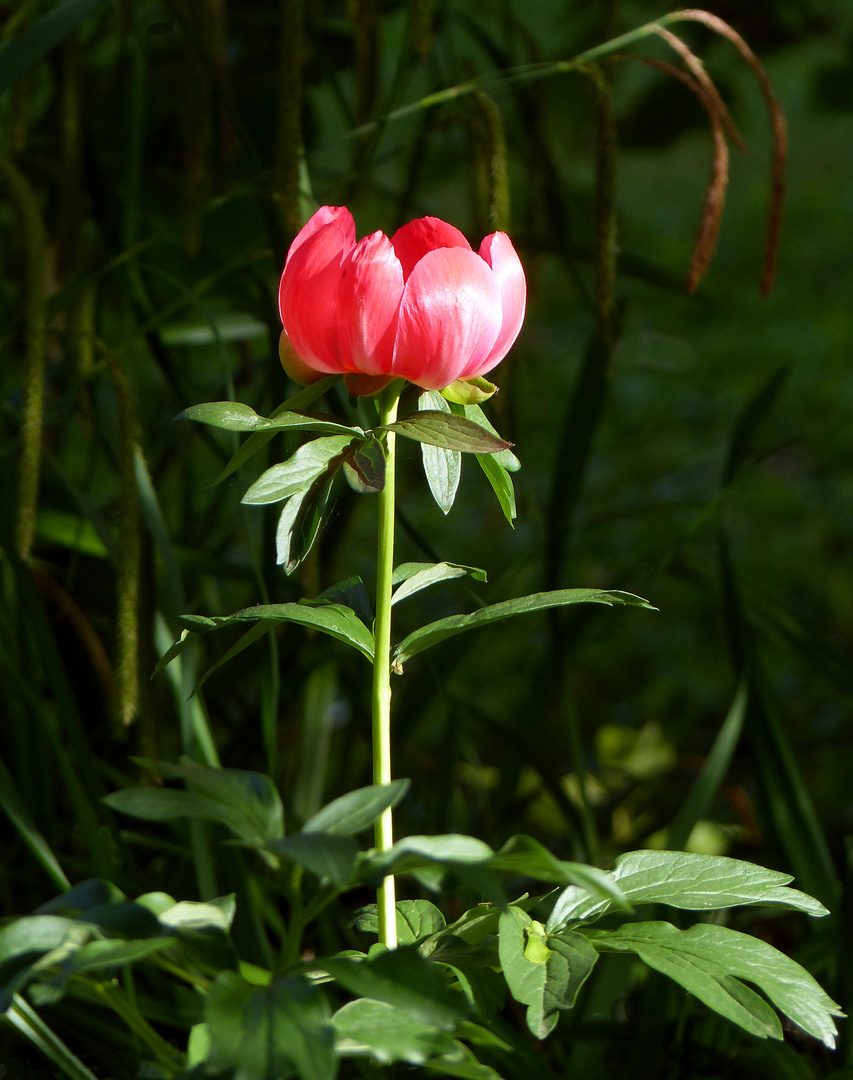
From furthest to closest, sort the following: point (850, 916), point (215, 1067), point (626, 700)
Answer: point (626, 700), point (850, 916), point (215, 1067)

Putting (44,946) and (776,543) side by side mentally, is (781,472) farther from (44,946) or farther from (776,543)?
(44,946)

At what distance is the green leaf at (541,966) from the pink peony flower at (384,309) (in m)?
0.13

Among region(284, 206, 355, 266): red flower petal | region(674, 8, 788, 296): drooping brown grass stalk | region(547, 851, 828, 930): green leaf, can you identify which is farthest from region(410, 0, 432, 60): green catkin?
region(547, 851, 828, 930): green leaf

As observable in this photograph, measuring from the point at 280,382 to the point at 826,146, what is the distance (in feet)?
7.30

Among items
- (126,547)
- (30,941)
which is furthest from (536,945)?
(126,547)

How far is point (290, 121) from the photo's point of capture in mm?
411

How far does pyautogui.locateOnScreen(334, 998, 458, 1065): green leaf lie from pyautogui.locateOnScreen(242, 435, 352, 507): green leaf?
110mm

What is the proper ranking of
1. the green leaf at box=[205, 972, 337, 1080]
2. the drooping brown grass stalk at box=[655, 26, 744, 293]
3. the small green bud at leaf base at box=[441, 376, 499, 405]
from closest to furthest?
the green leaf at box=[205, 972, 337, 1080] → the small green bud at leaf base at box=[441, 376, 499, 405] → the drooping brown grass stalk at box=[655, 26, 744, 293]

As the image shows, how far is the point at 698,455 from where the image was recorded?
174 cm

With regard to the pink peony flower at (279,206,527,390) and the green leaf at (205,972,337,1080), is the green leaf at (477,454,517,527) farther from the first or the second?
the green leaf at (205,972,337,1080)

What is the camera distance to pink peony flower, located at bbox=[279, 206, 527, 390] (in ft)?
0.75

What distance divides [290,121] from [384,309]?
8.8 inches

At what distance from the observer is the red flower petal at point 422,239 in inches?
10.1

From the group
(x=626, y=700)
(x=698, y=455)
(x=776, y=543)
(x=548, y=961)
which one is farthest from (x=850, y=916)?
(x=698, y=455)
